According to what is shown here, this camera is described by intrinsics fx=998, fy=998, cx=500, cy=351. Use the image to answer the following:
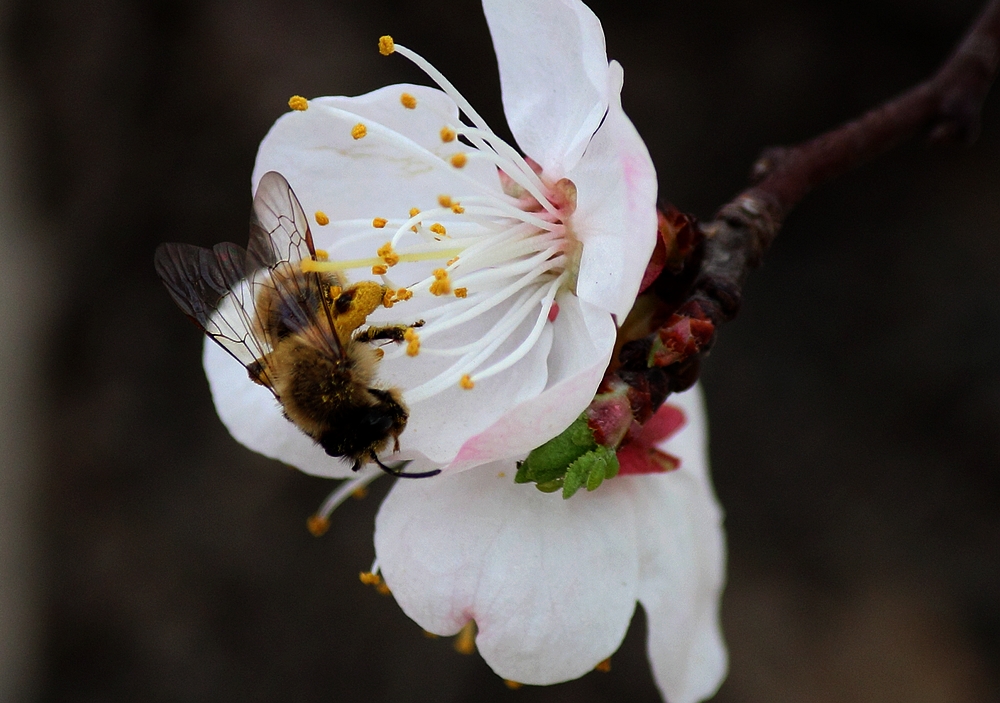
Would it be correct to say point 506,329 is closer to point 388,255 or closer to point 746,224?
point 388,255

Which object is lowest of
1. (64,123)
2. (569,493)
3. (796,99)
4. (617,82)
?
(796,99)

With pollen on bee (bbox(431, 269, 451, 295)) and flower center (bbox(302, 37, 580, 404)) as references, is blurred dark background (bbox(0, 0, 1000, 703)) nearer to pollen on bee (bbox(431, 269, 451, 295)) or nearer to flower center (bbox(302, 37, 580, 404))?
flower center (bbox(302, 37, 580, 404))

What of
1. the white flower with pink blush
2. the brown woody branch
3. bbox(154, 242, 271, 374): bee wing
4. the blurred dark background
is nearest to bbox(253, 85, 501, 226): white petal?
the white flower with pink blush

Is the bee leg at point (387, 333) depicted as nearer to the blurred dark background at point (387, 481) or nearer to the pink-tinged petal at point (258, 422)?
the pink-tinged petal at point (258, 422)

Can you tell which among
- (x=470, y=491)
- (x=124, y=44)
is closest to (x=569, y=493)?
(x=470, y=491)

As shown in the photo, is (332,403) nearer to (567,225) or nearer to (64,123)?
(567,225)

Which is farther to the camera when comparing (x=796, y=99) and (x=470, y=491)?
(x=796, y=99)

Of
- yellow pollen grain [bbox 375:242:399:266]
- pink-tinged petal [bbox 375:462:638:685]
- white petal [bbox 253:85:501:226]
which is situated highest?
white petal [bbox 253:85:501:226]

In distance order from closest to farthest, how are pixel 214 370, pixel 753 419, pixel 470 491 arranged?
pixel 470 491 < pixel 214 370 < pixel 753 419
